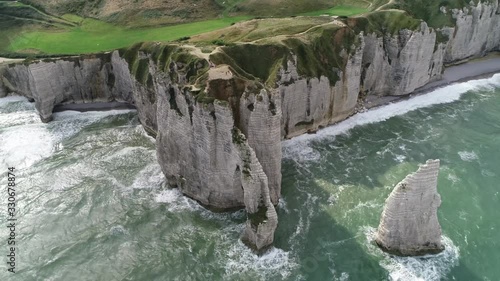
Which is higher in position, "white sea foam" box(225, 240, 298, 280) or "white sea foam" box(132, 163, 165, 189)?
"white sea foam" box(132, 163, 165, 189)

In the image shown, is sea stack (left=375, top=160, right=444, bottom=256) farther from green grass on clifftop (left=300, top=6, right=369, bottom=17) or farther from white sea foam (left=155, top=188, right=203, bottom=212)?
green grass on clifftop (left=300, top=6, right=369, bottom=17)

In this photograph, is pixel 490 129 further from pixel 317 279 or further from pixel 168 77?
pixel 168 77

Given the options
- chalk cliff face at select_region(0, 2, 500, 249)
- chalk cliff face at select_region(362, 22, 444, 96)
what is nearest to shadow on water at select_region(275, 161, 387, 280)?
chalk cliff face at select_region(0, 2, 500, 249)

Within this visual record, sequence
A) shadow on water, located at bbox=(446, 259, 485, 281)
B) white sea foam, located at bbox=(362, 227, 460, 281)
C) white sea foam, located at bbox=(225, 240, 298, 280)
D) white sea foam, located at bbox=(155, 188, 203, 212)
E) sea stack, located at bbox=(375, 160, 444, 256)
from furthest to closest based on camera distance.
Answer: white sea foam, located at bbox=(155, 188, 203, 212) → white sea foam, located at bbox=(225, 240, 298, 280) → white sea foam, located at bbox=(362, 227, 460, 281) → shadow on water, located at bbox=(446, 259, 485, 281) → sea stack, located at bbox=(375, 160, 444, 256)

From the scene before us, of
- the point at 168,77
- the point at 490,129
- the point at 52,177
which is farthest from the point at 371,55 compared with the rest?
the point at 52,177

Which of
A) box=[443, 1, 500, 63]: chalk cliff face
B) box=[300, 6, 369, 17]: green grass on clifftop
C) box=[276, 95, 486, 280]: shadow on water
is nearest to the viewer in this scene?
box=[276, 95, 486, 280]: shadow on water
